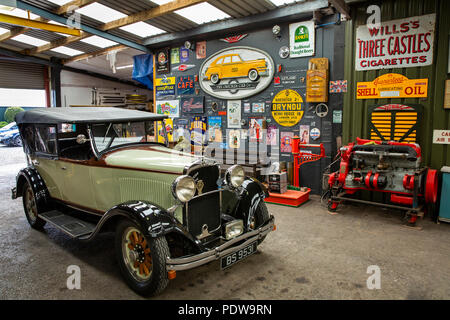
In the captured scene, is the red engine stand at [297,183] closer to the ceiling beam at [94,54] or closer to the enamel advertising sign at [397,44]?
the enamel advertising sign at [397,44]

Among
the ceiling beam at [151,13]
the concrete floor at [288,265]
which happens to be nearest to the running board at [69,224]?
the concrete floor at [288,265]

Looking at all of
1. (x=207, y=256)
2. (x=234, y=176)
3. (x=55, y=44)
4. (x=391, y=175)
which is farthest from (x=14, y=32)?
(x=391, y=175)

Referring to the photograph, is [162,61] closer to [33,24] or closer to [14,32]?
[33,24]

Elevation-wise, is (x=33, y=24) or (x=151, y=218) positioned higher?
(x=33, y=24)

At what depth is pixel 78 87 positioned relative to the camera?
12.8 meters

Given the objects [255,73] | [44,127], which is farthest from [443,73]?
[44,127]

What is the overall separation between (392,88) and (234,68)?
285 centimetres

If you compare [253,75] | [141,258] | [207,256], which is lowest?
[141,258]

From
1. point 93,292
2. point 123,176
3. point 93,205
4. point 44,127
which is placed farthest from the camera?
point 44,127

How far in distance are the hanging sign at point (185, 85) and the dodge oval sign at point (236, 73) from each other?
12.5 inches

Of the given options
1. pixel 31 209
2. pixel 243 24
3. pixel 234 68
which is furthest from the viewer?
pixel 234 68

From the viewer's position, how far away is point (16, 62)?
11.3m
